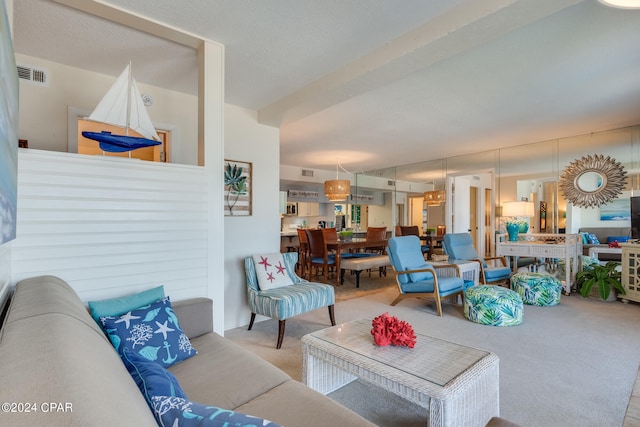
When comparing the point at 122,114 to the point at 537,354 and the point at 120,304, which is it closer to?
the point at 120,304

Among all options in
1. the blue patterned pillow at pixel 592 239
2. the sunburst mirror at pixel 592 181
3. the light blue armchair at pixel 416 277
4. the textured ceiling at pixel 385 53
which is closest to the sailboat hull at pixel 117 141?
the textured ceiling at pixel 385 53

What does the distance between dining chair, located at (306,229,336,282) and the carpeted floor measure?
1.18 meters

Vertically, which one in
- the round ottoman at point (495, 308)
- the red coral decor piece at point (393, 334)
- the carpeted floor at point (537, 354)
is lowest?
the carpeted floor at point (537, 354)

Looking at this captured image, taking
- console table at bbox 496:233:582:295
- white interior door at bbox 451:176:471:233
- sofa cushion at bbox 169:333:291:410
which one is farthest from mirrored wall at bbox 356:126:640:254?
sofa cushion at bbox 169:333:291:410

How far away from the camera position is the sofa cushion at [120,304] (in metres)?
1.65

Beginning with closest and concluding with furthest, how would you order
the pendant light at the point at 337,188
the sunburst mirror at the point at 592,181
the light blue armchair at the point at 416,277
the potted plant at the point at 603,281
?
1. the light blue armchair at the point at 416,277
2. the potted plant at the point at 603,281
3. the sunburst mirror at the point at 592,181
4. the pendant light at the point at 337,188

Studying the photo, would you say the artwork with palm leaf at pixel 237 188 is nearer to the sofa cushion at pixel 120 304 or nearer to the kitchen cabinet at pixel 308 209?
the sofa cushion at pixel 120 304

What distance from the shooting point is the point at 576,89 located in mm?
3260

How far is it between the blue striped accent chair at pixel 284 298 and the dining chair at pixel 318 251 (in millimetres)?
1931

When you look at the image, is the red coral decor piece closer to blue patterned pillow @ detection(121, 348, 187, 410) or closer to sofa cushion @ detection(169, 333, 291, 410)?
sofa cushion @ detection(169, 333, 291, 410)

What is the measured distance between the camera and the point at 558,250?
469 centimetres

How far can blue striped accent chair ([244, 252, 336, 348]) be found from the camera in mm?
2816

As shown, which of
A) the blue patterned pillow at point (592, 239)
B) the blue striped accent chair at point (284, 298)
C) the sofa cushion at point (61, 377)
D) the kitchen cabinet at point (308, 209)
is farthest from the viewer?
the kitchen cabinet at point (308, 209)

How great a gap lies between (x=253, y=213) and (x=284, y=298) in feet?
3.81
